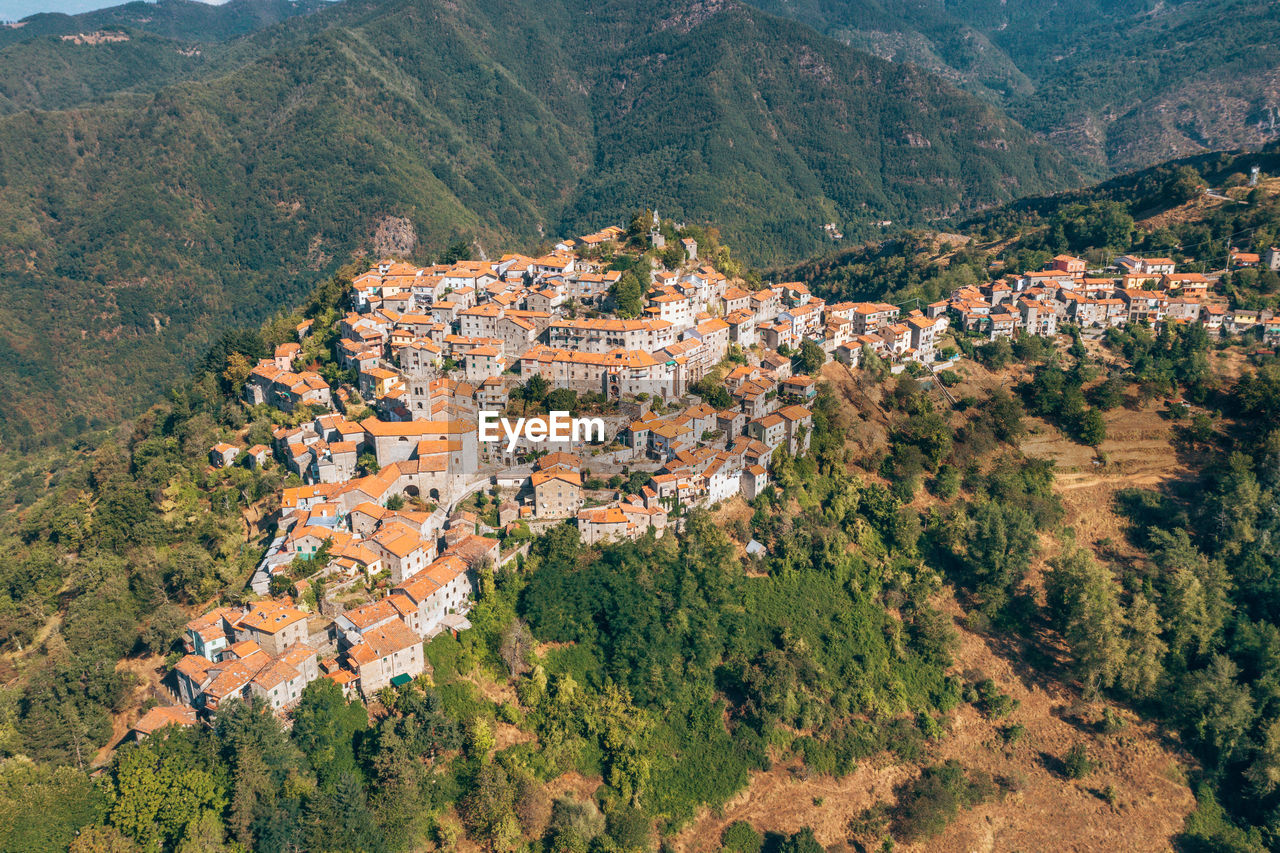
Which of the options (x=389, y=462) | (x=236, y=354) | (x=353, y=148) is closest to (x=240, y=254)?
(x=353, y=148)

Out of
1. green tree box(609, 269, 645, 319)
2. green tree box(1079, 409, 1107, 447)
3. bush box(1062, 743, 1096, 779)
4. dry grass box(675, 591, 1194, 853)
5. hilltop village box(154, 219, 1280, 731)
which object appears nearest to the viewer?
dry grass box(675, 591, 1194, 853)

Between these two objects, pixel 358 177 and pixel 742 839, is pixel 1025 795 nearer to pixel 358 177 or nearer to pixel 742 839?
pixel 742 839

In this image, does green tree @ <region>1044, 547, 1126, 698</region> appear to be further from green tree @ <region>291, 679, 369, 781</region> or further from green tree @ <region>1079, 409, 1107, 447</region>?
green tree @ <region>291, 679, 369, 781</region>

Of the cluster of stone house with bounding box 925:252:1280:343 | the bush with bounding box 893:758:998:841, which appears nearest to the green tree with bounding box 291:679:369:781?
the bush with bounding box 893:758:998:841

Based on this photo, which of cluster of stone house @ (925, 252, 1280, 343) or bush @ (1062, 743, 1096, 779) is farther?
cluster of stone house @ (925, 252, 1280, 343)

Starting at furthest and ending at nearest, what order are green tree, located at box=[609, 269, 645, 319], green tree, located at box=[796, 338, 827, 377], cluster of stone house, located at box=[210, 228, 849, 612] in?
green tree, located at box=[796, 338, 827, 377] < green tree, located at box=[609, 269, 645, 319] < cluster of stone house, located at box=[210, 228, 849, 612]
